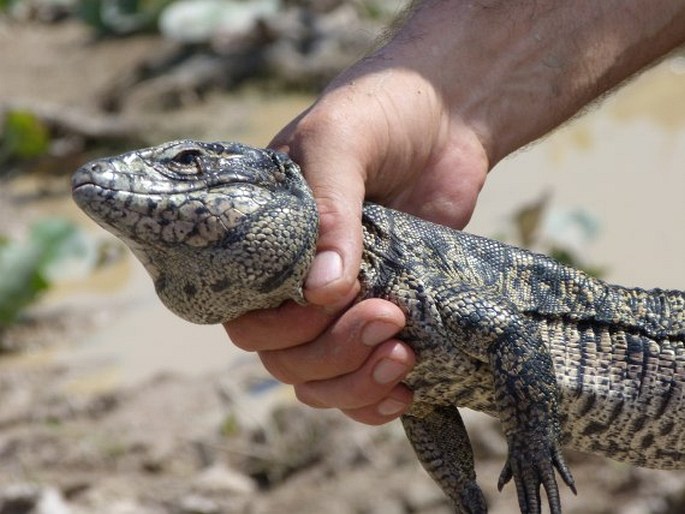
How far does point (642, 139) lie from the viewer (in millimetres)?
11516

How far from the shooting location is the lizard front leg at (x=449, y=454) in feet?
14.6

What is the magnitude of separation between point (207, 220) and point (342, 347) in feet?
2.06

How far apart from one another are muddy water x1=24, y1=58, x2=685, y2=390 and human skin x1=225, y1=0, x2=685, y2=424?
11.4ft

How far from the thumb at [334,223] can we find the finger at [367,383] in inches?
8.4

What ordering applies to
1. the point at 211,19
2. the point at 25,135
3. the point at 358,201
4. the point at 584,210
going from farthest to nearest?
the point at 211,19
the point at 25,135
the point at 584,210
the point at 358,201

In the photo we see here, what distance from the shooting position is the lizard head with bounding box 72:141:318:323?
391 cm

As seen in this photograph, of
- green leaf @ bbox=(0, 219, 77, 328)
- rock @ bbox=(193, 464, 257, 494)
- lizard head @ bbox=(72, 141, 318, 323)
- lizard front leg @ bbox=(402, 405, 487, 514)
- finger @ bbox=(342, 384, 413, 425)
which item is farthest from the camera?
green leaf @ bbox=(0, 219, 77, 328)

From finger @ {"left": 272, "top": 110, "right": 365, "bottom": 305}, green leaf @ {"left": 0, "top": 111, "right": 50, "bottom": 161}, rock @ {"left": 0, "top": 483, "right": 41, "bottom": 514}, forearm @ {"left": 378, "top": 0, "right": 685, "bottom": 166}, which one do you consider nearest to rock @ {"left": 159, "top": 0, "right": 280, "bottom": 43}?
green leaf @ {"left": 0, "top": 111, "right": 50, "bottom": 161}

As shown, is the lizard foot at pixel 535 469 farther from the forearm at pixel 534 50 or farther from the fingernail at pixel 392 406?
the forearm at pixel 534 50

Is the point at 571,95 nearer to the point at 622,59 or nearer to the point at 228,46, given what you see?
the point at 622,59

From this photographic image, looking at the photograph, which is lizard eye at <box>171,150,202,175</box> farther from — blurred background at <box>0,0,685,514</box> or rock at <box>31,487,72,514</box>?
rock at <box>31,487,72,514</box>

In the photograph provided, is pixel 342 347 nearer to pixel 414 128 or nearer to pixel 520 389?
pixel 520 389

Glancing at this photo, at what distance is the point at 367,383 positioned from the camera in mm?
4309

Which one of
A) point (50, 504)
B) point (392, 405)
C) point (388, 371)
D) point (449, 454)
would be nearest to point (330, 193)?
point (388, 371)
